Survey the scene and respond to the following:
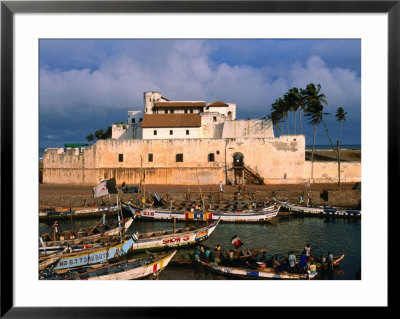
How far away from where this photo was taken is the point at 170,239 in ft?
49.3

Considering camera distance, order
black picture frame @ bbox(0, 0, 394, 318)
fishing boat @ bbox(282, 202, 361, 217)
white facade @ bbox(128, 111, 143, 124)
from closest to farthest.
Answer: black picture frame @ bbox(0, 0, 394, 318)
fishing boat @ bbox(282, 202, 361, 217)
white facade @ bbox(128, 111, 143, 124)

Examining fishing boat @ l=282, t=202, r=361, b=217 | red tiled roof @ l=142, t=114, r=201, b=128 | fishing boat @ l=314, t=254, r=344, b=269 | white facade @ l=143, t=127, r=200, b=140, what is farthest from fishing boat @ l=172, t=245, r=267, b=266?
red tiled roof @ l=142, t=114, r=201, b=128

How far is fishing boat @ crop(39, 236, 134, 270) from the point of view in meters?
11.1

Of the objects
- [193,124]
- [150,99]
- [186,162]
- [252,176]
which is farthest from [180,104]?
[252,176]

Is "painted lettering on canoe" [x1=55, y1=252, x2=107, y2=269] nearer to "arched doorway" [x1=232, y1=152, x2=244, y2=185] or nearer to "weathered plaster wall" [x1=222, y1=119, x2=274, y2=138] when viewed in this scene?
"arched doorway" [x1=232, y1=152, x2=244, y2=185]

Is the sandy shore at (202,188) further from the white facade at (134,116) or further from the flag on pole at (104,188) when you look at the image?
the white facade at (134,116)

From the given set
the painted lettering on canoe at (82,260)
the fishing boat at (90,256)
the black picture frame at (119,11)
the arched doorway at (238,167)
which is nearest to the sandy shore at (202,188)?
the arched doorway at (238,167)

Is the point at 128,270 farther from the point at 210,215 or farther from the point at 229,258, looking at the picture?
the point at 210,215

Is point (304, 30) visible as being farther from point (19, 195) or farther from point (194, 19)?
point (19, 195)

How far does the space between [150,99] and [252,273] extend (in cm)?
2779

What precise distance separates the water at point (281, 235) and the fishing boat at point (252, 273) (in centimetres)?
22

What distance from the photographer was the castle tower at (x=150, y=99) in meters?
35.2

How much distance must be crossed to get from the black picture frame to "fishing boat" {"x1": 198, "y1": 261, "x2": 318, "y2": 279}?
3.85 metres

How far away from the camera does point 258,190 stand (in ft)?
79.8
